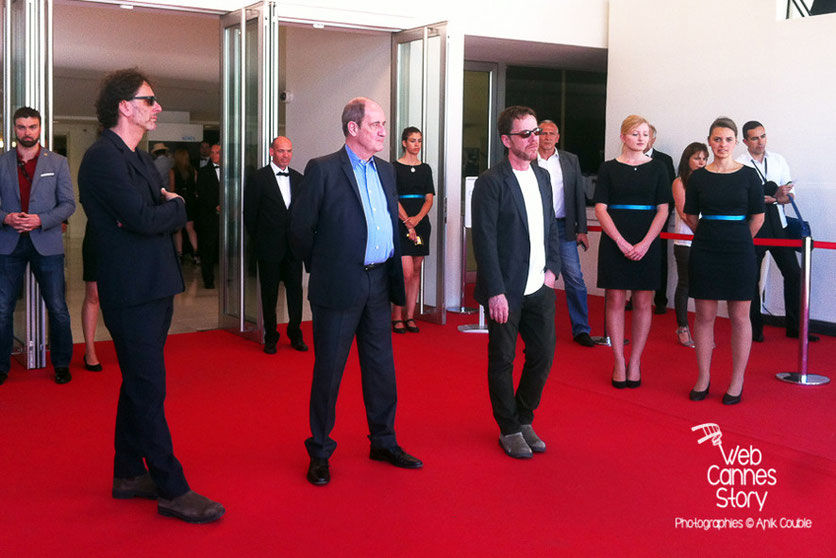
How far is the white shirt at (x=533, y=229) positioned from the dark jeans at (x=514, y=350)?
2.5 inches

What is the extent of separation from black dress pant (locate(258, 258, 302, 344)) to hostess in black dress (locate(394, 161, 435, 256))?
1108 mm

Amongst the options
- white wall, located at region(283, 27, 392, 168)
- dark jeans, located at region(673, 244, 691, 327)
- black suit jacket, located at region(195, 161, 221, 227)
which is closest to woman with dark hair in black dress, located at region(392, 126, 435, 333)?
white wall, located at region(283, 27, 392, 168)

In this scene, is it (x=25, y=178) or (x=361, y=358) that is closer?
(x=361, y=358)

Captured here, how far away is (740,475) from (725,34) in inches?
224

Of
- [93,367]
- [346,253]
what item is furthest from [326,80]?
[346,253]

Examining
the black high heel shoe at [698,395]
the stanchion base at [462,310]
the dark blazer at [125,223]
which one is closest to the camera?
the dark blazer at [125,223]

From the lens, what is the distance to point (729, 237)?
5.42 metres

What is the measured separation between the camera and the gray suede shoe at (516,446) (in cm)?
441

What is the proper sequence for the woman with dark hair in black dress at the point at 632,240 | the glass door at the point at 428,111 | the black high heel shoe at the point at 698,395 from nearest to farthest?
the black high heel shoe at the point at 698,395, the woman with dark hair in black dress at the point at 632,240, the glass door at the point at 428,111

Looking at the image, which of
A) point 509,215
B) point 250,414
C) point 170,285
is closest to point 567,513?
point 509,215

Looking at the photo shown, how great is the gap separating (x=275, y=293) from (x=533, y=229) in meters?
3.34

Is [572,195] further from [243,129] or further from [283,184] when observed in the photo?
[243,129]

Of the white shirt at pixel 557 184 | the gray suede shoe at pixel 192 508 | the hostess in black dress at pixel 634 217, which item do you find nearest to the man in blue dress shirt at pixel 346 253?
the gray suede shoe at pixel 192 508

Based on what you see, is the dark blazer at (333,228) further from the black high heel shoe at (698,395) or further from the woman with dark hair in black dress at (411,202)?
the woman with dark hair in black dress at (411,202)
